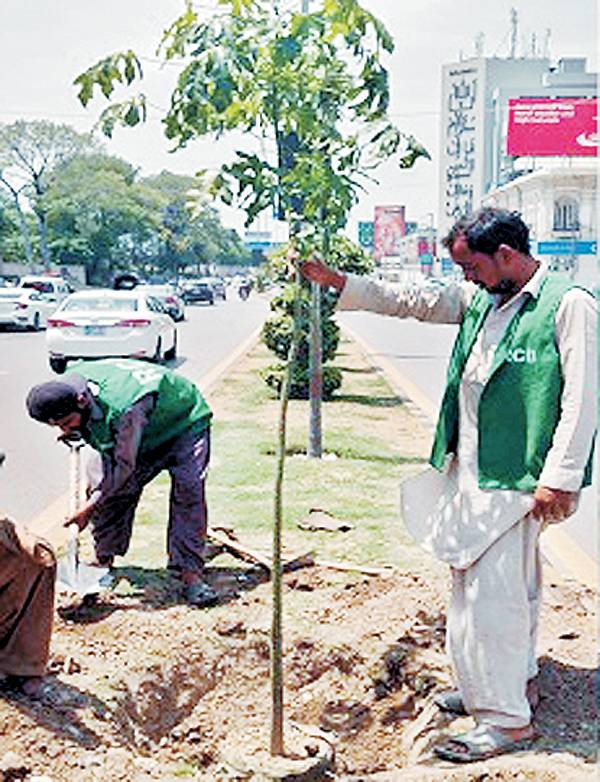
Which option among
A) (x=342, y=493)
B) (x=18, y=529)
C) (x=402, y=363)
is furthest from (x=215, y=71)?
(x=402, y=363)

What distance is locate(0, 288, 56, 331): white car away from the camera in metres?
29.6

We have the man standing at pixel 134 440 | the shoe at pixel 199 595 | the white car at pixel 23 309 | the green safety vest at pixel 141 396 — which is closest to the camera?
the man standing at pixel 134 440

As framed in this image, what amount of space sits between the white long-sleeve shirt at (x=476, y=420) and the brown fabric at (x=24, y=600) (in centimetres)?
131

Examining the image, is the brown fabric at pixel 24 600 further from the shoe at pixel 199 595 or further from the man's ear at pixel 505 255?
the man's ear at pixel 505 255

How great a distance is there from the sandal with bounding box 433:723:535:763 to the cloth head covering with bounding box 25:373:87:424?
79.9 inches

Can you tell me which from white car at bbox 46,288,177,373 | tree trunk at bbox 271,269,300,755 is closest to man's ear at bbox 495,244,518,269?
tree trunk at bbox 271,269,300,755

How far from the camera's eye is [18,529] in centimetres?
392

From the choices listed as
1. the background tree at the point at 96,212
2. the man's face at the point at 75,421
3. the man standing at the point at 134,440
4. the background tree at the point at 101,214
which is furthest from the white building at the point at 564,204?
the man's face at the point at 75,421

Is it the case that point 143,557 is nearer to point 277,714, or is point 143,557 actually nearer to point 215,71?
Answer: point 277,714

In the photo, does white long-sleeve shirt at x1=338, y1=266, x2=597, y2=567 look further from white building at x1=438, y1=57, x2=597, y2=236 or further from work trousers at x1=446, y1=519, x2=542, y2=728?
white building at x1=438, y1=57, x2=597, y2=236

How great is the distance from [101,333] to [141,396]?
13.7 m

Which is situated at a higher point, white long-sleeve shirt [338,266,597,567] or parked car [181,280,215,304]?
white long-sleeve shirt [338,266,597,567]

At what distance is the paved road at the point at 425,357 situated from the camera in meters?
7.93

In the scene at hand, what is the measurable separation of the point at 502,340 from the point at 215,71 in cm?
130
